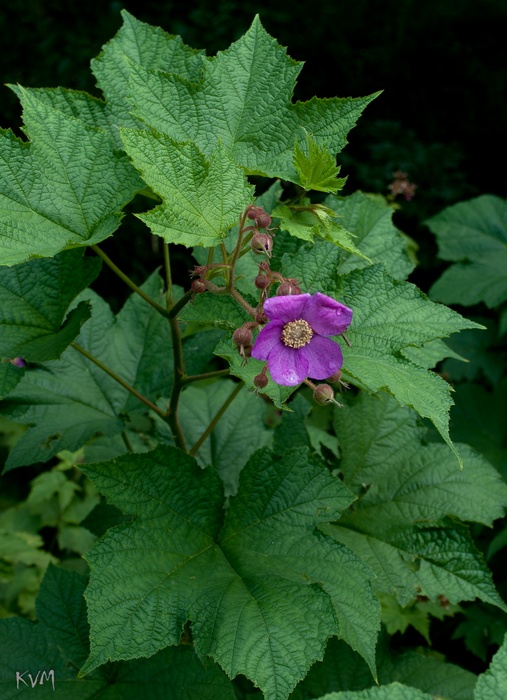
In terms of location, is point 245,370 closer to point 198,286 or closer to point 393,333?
point 198,286

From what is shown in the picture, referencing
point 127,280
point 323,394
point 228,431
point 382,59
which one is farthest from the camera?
point 382,59

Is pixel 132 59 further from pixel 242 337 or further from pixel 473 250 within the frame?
pixel 473 250

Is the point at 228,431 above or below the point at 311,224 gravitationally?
below

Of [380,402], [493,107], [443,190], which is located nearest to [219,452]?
[380,402]

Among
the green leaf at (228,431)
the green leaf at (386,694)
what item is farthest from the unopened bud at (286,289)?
the green leaf at (228,431)

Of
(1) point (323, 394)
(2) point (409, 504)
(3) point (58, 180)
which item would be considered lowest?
(2) point (409, 504)

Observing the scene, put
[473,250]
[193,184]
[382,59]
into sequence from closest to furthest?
[193,184]
[473,250]
[382,59]

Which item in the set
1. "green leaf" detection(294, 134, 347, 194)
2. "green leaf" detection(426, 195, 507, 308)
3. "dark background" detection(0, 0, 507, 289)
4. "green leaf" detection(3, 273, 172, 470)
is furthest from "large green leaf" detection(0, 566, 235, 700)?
"dark background" detection(0, 0, 507, 289)

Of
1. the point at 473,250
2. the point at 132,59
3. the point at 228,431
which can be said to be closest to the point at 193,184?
the point at 132,59

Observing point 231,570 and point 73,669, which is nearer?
point 231,570

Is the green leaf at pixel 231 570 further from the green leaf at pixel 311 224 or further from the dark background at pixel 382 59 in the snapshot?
the dark background at pixel 382 59
